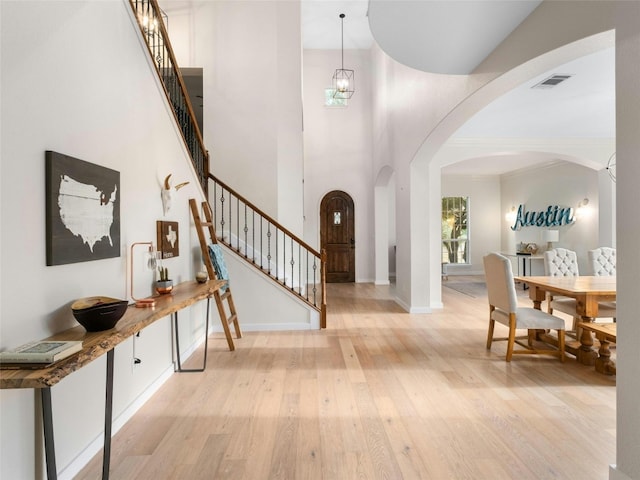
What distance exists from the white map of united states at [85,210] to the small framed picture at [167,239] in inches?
32.8

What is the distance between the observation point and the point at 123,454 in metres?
2.13

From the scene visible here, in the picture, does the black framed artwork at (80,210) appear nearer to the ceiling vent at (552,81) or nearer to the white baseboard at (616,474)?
the white baseboard at (616,474)

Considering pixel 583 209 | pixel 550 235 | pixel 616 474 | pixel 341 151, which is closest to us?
pixel 616 474

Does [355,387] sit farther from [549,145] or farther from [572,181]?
[572,181]

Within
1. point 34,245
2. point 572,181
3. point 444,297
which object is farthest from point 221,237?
point 572,181

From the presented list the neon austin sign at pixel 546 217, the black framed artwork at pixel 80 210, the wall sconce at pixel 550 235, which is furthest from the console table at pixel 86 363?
the neon austin sign at pixel 546 217

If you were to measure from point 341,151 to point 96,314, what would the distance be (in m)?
8.19

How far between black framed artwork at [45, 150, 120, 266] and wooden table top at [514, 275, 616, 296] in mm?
3980

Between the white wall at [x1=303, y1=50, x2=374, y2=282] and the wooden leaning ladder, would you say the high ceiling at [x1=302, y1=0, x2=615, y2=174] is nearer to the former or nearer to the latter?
the white wall at [x1=303, y1=50, x2=374, y2=282]

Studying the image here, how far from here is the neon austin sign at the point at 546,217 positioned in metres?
8.35

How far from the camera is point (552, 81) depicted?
4074mm

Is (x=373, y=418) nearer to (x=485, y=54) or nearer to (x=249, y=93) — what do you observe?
(x=485, y=54)

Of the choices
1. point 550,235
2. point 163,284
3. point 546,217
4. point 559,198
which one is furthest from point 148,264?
point 546,217

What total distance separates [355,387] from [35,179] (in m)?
2.57
